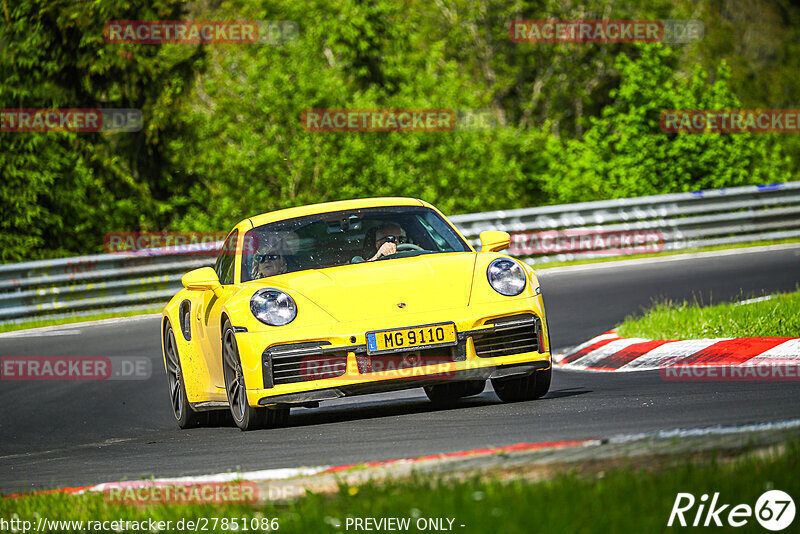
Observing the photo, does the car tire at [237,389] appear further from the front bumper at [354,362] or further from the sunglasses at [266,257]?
the sunglasses at [266,257]

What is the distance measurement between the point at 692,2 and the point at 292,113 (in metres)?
23.8

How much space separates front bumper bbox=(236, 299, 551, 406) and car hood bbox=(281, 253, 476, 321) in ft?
0.31

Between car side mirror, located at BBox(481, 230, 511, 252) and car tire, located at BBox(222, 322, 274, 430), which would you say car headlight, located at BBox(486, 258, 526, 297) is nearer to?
car side mirror, located at BBox(481, 230, 511, 252)

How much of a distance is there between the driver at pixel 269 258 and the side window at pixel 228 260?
8.0 inches

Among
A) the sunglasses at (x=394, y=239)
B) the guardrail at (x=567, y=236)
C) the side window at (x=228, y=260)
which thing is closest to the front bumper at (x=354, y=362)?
the side window at (x=228, y=260)

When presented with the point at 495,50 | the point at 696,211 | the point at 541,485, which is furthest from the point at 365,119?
the point at 541,485

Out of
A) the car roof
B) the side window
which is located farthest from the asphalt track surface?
the car roof

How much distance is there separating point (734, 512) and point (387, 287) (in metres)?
3.81

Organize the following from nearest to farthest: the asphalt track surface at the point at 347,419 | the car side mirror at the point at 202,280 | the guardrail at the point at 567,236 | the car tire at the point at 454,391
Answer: the asphalt track surface at the point at 347,419, the car side mirror at the point at 202,280, the car tire at the point at 454,391, the guardrail at the point at 567,236

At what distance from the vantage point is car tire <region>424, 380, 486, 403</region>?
29.2 feet

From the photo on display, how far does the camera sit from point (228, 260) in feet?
28.6

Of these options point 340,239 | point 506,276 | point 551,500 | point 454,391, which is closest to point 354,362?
point 506,276

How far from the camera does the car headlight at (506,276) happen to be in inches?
292

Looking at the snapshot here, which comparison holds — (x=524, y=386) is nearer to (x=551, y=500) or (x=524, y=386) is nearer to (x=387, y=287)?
(x=387, y=287)
